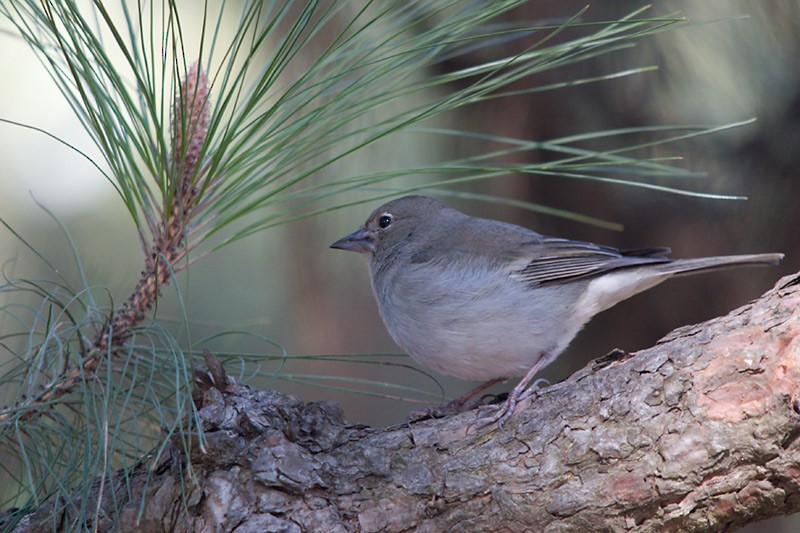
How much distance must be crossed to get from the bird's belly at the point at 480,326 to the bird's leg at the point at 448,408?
0.10 m

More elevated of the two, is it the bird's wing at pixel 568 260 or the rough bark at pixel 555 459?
the bird's wing at pixel 568 260

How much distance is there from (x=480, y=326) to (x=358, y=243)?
0.99 m

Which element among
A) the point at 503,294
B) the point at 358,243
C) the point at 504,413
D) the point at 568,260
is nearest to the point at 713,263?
the point at 568,260

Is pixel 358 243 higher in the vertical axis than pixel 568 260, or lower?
higher

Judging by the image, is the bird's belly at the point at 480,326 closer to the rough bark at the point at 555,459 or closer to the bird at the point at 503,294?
the bird at the point at 503,294

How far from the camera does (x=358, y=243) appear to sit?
3.92 metres

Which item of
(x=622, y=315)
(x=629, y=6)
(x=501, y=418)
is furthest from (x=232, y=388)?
(x=629, y=6)

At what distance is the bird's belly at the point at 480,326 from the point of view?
3.14 m

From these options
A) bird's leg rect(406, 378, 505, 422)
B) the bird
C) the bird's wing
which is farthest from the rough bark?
the bird's wing

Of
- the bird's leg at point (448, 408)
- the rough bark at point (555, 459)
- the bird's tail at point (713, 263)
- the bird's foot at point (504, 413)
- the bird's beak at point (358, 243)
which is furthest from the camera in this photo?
the bird's beak at point (358, 243)

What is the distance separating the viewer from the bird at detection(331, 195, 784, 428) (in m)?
3.15

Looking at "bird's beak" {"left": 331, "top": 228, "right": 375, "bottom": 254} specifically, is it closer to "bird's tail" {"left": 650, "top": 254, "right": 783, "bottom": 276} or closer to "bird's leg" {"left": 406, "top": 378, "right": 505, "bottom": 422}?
"bird's leg" {"left": 406, "top": 378, "right": 505, "bottom": 422}

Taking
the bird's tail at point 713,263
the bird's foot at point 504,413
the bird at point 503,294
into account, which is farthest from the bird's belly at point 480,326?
the bird's foot at point 504,413

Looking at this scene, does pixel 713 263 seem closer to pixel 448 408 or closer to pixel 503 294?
pixel 503 294
